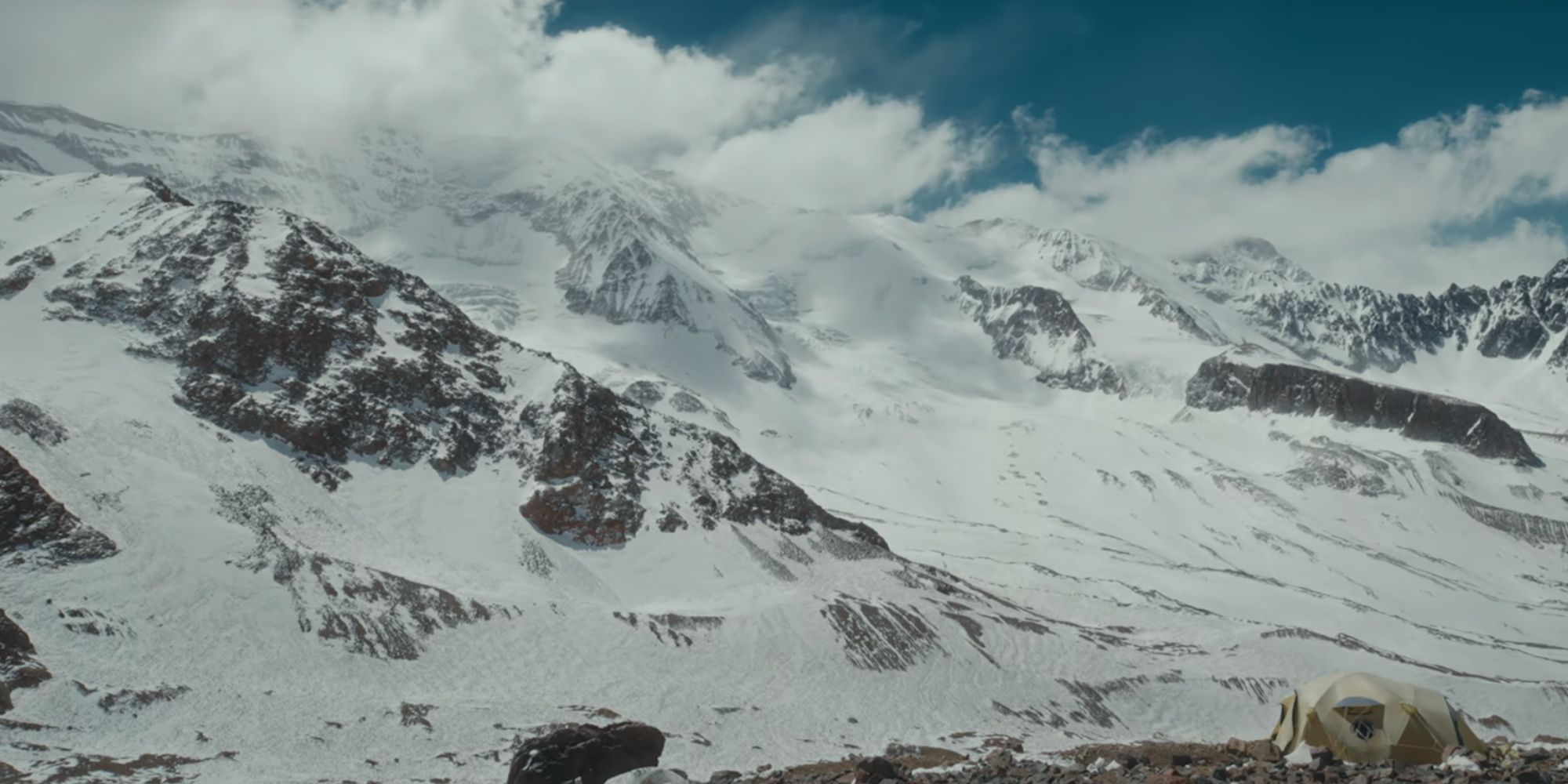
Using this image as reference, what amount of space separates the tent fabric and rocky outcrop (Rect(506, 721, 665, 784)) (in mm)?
21154

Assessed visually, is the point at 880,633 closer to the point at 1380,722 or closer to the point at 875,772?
the point at 1380,722

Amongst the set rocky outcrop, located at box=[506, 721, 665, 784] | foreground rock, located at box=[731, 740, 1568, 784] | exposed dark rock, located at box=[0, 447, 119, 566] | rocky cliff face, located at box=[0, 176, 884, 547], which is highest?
rocky cliff face, located at box=[0, 176, 884, 547]

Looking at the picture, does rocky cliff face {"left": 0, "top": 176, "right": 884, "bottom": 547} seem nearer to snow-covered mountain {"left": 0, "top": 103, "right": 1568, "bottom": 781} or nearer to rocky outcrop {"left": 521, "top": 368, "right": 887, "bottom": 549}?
rocky outcrop {"left": 521, "top": 368, "right": 887, "bottom": 549}

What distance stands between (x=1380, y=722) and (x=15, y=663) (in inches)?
2183

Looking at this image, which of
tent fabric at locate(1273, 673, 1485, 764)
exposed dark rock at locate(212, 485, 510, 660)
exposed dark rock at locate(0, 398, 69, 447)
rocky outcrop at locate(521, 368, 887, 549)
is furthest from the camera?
rocky outcrop at locate(521, 368, 887, 549)

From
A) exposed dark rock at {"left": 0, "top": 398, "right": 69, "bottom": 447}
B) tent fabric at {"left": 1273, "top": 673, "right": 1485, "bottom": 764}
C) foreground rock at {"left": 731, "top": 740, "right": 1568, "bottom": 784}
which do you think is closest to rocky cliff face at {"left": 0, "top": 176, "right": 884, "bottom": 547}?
exposed dark rock at {"left": 0, "top": 398, "right": 69, "bottom": 447}

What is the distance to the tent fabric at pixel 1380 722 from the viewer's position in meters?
31.1

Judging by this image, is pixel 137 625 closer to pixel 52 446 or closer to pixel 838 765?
pixel 52 446

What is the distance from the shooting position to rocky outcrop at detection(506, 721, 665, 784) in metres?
28.1

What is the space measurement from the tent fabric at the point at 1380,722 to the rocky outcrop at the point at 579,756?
2115 centimetres

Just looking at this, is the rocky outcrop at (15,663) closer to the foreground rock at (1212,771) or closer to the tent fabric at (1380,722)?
the foreground rock at (1212,771)

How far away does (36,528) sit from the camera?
58594 millimetres

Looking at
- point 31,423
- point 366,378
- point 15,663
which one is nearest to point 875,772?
point 15,663

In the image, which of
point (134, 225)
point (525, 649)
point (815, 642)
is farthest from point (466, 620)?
point (134, 225)
